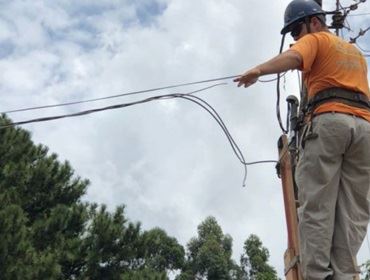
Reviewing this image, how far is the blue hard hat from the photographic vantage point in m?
2.62

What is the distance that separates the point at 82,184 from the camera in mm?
15672

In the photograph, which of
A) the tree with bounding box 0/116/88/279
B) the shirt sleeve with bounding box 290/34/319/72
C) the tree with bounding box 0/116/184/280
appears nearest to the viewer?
the shirt sleeve with bounding box 290/34/319/72

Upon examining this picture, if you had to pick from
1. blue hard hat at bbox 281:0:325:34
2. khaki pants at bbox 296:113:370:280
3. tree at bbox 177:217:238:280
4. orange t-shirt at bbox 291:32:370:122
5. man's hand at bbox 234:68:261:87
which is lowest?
khaki pants at bbox 296:113:370:280

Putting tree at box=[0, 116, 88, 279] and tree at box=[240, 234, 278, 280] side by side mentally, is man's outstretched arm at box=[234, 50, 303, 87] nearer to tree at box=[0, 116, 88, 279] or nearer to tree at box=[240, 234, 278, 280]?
tree at box=[0, 116, 88, 279]

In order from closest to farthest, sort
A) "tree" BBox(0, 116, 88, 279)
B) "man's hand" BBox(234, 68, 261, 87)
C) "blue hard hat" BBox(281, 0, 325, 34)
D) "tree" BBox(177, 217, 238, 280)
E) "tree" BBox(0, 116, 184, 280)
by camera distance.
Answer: "man's hand" BBox(234, 68, 261, 87)
"blue hard hat" BBox(281, 0, 325, 34)
"tree" BBox(0, 116, 88, 279)
"tree" BBox(0, 116, 184, 280)
"tree" BBox(177, 217, 238, 280)

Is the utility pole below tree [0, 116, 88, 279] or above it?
below

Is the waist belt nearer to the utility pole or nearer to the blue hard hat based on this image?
the utility pole

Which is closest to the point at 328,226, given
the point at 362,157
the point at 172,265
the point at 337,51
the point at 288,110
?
the point at 362,157

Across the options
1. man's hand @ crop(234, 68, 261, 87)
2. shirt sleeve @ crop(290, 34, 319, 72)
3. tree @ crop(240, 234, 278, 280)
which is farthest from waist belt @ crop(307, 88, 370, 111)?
tree @ crop(240, 234, 278, 280)

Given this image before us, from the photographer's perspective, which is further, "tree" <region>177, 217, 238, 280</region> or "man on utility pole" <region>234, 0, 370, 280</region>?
"tree" <region>177, 217, 238, 280</region>

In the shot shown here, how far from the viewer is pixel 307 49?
2.42 m

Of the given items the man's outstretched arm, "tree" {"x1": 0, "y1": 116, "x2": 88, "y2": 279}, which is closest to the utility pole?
the man's outstretched arm

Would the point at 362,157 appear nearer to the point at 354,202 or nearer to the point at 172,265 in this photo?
the point at 354,202

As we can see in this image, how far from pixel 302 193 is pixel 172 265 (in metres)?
26.5
